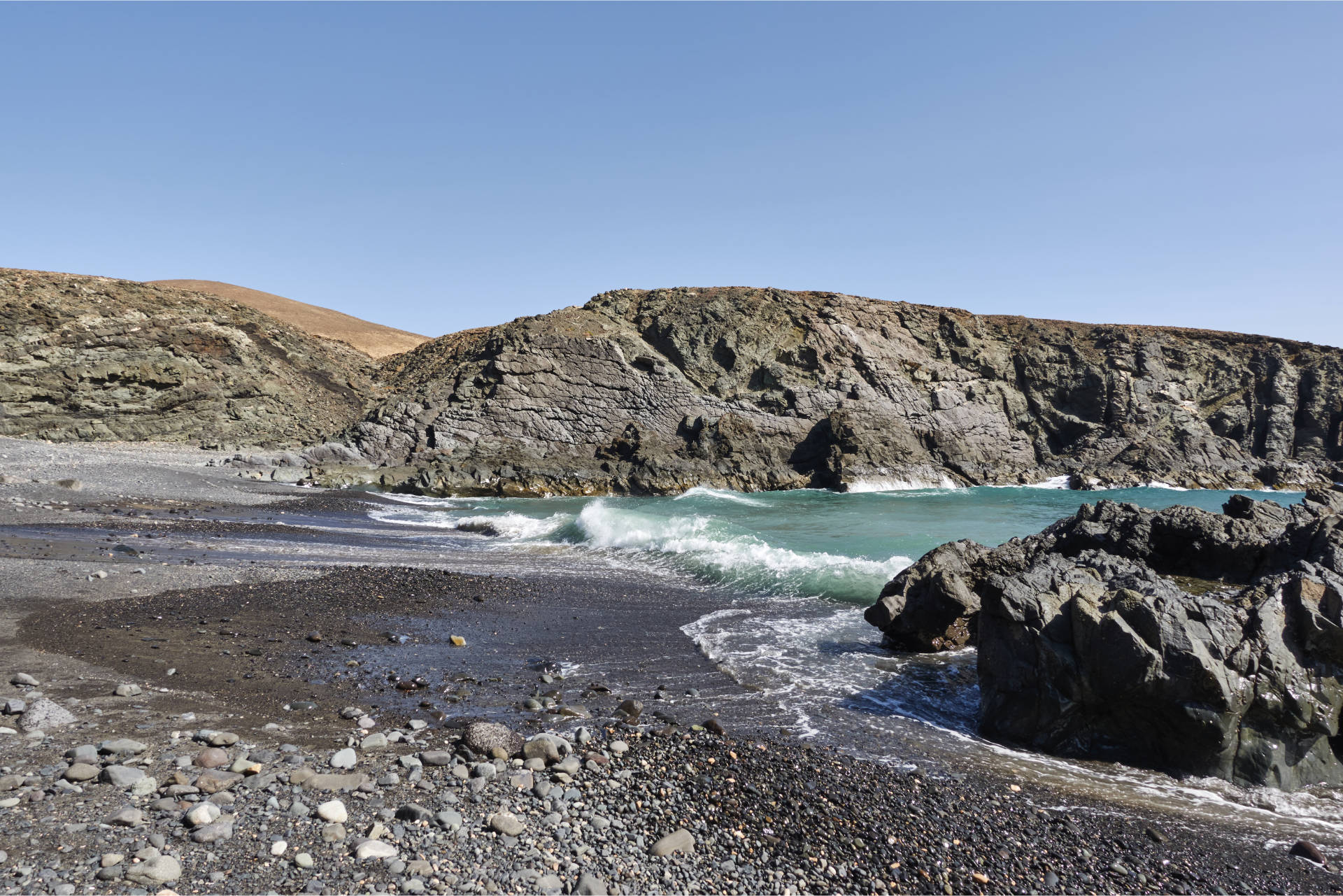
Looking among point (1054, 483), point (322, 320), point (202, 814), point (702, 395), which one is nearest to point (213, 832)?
point (202, 814)

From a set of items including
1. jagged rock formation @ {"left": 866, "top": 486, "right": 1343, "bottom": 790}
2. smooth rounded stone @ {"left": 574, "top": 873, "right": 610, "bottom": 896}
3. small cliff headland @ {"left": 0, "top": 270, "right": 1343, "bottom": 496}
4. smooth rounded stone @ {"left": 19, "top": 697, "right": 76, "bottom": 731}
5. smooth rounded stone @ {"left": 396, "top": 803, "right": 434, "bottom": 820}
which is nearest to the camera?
smooth rounded stone @ {"left": 574, "top": 873, "right": 610, "bottom": 896}

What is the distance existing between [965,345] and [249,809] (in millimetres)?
57479

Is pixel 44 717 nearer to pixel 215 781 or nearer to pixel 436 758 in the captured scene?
pixel 215 781

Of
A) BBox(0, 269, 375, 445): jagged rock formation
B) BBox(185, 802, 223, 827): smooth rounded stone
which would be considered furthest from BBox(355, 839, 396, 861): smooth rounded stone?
BBox(0, 269, 375, 445): jagged rock formation

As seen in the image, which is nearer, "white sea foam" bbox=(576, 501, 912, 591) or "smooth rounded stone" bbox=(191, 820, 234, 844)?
"smooth rounded stone" bbox=(191, 820, 234, 844)

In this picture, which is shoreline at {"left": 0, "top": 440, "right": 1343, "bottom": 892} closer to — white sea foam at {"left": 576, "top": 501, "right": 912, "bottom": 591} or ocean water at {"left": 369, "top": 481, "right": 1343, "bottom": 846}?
ocean water at {"left": 369, "top": 481, "right": 1343, "bottom": 846}

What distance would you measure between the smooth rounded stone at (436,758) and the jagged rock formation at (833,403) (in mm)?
32257

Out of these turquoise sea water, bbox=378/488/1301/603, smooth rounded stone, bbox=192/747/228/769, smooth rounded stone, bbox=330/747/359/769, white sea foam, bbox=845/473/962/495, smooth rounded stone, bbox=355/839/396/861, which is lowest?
turquoise sea water, bbox=378/488/1301/603

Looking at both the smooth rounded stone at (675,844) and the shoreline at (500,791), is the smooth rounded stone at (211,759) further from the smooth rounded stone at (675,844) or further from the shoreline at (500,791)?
the smooth rounded stone at (675,844)

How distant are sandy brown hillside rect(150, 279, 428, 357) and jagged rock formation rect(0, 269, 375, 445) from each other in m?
32.8

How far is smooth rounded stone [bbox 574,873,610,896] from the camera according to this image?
351cm

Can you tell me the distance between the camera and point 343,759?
464 cm

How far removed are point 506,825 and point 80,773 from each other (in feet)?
8.39

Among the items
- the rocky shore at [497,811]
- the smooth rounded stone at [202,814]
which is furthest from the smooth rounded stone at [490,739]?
the smooth rounded stone at [202,814]
